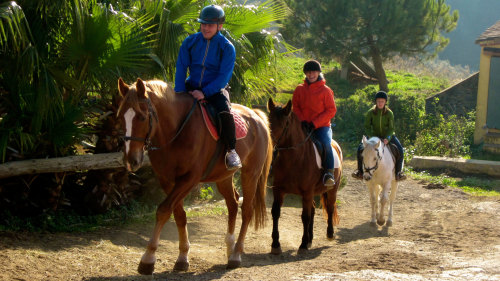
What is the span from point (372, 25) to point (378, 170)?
17199 mm

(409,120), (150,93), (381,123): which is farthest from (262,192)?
(409,120)

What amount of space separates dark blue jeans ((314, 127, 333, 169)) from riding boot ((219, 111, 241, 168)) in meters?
2.52

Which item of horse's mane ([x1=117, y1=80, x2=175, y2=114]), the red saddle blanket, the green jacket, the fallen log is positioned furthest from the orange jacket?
horse's mane ([x1=117, y1=80, x2=175, y2=114])

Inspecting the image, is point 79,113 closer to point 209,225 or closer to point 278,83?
point 209,225

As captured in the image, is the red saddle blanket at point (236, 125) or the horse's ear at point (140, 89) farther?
the red saddle blanket at point (236, 125)

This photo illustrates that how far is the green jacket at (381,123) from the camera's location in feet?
36.1

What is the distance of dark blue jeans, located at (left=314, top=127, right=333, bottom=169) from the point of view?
8.48 m

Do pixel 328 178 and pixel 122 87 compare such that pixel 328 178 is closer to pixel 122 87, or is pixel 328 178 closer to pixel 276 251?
pixel 276 251

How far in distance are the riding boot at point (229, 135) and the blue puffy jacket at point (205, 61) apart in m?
0.32

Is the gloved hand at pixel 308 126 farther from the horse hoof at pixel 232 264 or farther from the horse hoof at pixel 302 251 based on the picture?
the horse hoof at pixel 232 264

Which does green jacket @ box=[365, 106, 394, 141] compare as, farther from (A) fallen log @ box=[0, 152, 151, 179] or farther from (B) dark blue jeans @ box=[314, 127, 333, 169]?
(A) fallen log @ box=[0, 152, 151, 179]

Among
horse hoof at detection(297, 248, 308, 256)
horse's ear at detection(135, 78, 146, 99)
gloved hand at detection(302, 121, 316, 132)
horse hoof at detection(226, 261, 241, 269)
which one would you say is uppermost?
horse's ear at detection(135, 78, 146, 99)

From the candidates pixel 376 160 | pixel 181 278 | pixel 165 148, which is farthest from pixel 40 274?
pixel 376 160

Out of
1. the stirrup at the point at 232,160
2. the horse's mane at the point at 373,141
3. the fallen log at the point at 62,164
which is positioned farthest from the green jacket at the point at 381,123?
the stirrup at the point at 232,160
